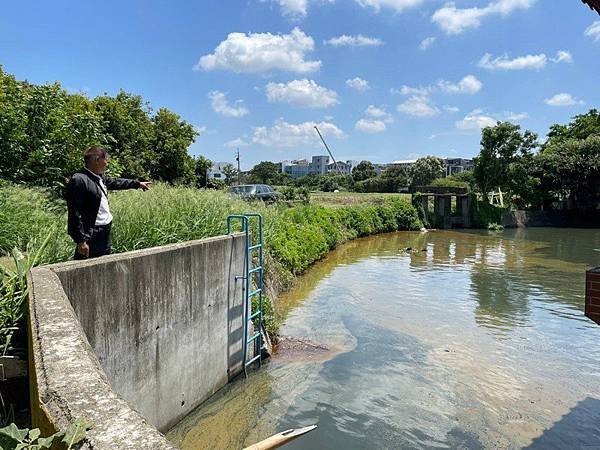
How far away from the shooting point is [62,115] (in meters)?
10.3

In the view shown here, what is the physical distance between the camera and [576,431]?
19.4 ft

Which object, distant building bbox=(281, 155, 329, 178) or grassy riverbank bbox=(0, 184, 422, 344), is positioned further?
distant building bbox=(281, 155, 329, 178)

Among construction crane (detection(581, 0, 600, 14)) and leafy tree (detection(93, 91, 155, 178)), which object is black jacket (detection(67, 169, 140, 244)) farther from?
leafy tree (detection(93, 91, 155, 178))

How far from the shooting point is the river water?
223 inches

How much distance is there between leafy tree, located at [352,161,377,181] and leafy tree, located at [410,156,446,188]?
7.97 metres

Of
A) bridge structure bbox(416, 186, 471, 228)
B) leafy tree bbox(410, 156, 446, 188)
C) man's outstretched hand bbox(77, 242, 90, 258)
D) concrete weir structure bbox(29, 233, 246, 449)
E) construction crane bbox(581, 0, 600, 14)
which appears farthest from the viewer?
leafy tree bbox(410, 156, 446, 188)

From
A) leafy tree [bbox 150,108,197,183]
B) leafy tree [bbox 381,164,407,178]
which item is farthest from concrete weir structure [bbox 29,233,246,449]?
leafy tree [bbox 381,164,407,178]

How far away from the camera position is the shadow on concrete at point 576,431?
555 cm

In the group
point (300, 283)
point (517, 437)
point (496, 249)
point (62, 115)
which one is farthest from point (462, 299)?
point (496, 249)

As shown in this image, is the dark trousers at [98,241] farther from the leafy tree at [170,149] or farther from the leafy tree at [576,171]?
the leafy tree at [576,171]

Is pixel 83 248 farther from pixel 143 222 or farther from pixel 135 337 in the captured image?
pixel 143 222

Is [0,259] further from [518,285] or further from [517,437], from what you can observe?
[518,285]

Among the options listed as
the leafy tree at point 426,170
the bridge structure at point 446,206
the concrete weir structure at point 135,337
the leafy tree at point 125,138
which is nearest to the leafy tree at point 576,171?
the bridge structure at point 446,206

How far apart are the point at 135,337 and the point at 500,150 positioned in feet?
119
